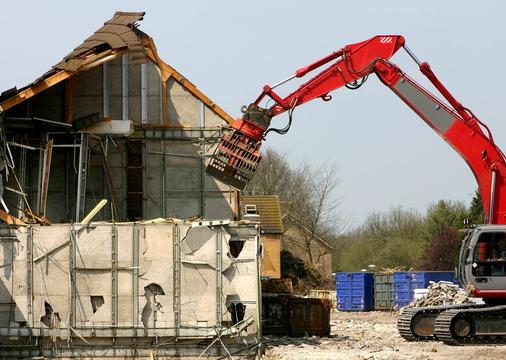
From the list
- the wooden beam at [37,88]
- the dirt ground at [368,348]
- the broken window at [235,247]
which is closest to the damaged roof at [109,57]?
the wooden beam at [37,88]

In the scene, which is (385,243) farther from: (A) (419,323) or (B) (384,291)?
(A) (419,323)

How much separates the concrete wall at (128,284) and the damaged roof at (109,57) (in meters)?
4.56

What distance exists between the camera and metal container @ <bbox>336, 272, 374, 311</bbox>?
4972 centimetres

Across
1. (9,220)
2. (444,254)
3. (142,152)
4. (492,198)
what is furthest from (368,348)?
(444,254)

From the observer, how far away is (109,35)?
3014 cm

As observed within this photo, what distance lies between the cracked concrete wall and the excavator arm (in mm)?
1808

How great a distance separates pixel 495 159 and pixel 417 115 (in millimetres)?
2057

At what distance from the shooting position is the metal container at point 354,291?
1957 inches

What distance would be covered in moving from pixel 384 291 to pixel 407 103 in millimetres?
24428

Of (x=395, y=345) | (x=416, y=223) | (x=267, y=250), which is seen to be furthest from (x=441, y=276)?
(x=416, y=223)

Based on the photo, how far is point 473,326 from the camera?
2655 centimetres

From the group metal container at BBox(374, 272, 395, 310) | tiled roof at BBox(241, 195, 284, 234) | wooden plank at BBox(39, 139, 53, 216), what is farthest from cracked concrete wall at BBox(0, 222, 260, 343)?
tiled roof at BBox(241, 195, 284, 234)

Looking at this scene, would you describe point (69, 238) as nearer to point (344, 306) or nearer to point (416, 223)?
point (344, 306)

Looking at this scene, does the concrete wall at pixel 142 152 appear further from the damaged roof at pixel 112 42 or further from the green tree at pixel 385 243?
the green tree at pixel 385 243
